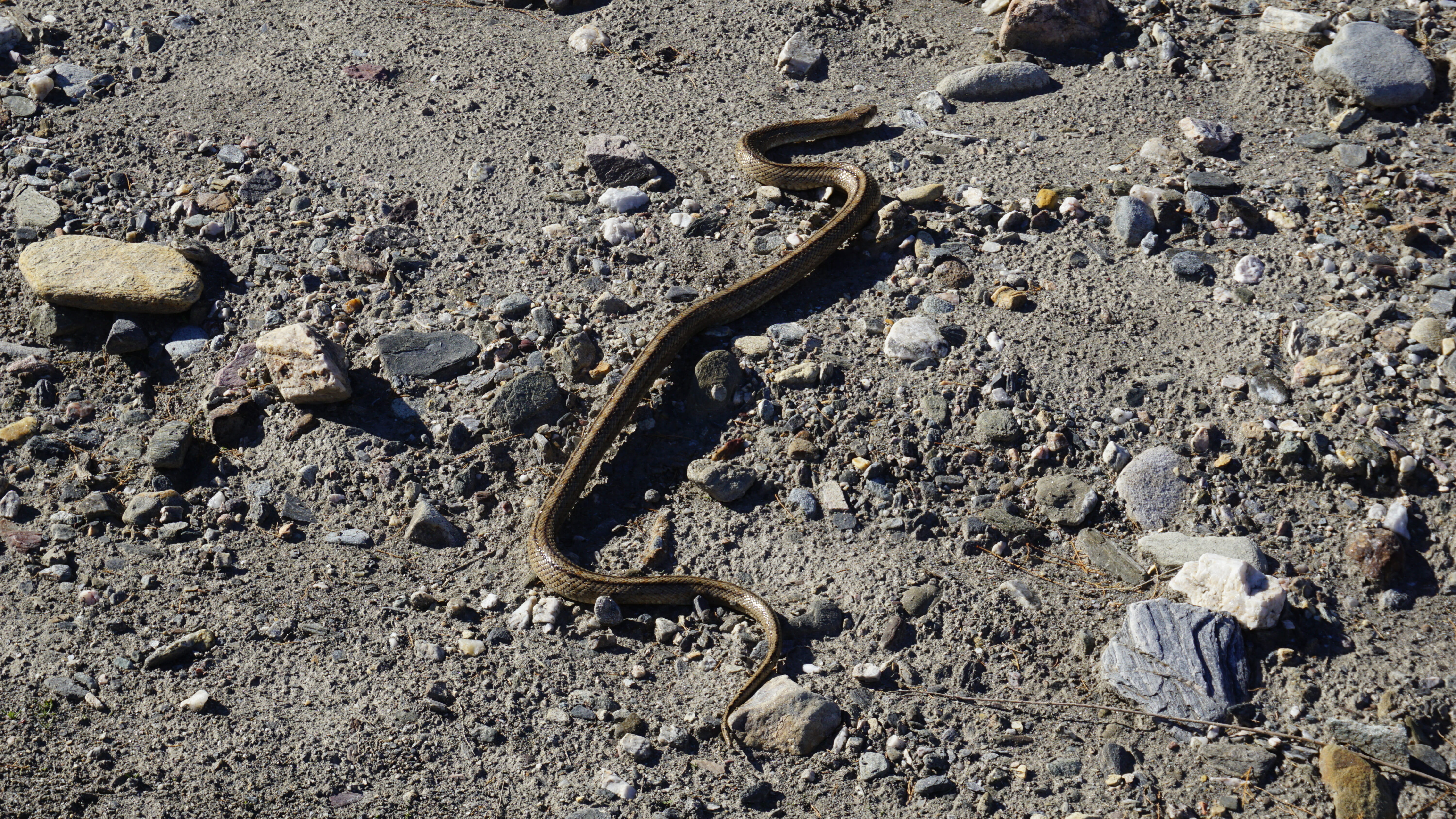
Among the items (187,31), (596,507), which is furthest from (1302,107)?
(187,31)

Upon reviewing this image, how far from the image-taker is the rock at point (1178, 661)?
374cm

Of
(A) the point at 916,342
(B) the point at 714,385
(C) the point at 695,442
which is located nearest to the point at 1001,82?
(A) the point at 916,342

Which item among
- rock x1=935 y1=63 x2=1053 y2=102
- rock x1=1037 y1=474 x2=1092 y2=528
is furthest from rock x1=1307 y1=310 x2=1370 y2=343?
rock x1=935 y1=63 x2=1053 y2=102

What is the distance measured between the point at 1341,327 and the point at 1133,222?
3.74ft

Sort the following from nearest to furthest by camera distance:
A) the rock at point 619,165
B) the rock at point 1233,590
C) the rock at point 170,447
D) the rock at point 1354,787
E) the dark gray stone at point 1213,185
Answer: the rock at point 1354,787
the rock at point 1233,590
the rock at point 170,447
the dark gray stone at point 1213,185
the rock at point 619,165

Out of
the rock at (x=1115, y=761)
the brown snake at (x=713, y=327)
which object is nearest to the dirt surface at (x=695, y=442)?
the rock at (x=1115, y=761)

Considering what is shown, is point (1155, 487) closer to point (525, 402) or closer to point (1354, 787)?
point (1354, 787)

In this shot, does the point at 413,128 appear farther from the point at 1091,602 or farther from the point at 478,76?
the point at 1091,602

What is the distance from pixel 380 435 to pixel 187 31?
4469mm

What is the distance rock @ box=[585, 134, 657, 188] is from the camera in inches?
244

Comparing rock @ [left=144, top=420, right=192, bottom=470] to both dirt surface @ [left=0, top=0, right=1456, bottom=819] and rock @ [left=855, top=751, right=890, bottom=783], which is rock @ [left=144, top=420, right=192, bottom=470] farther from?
rock @ [left=855, top=751, right=890, bottom=783]

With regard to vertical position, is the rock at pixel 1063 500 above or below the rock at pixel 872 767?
above

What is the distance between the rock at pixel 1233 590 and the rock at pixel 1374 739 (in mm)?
421

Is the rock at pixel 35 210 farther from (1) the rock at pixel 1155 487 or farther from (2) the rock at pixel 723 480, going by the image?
(1) the rock at pixel 1155 487
